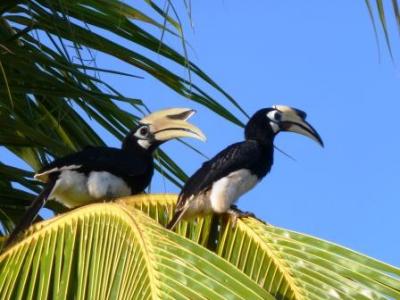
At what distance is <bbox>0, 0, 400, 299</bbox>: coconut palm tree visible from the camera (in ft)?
8.95

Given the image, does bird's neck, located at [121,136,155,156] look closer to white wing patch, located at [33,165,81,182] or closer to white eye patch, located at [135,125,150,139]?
white eye patch, located at [135,125,150,139]

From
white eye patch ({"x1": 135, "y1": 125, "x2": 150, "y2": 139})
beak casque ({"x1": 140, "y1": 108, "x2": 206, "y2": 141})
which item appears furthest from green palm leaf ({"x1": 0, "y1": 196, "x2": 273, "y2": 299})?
white eye patch ({"x1": 135, "y1": 125, "x2": 150, "y2": 139})

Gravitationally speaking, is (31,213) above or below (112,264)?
above

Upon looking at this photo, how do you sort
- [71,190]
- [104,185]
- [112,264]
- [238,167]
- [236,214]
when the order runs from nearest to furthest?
[112,264] → [236,214] → [238,167] → [71,190] → [104,185]

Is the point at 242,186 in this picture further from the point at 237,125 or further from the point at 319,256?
the point at 319,256

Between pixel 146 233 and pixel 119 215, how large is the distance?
0.71ft

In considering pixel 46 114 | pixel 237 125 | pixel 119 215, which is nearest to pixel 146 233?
pixel 119 215

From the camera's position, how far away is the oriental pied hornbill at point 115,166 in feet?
14.4

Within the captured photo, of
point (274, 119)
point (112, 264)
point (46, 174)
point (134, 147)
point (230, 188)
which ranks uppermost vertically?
point (274, 119)

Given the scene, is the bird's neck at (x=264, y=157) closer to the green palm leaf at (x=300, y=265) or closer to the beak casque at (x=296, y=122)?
the beak casque at (x=296, y=122)

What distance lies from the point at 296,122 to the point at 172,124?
631mm

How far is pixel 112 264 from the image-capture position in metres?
2.91

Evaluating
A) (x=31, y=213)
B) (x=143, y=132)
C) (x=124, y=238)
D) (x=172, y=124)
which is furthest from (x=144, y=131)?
(x=124, y=238)

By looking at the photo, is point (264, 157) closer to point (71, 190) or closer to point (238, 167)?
point (238, 167)
